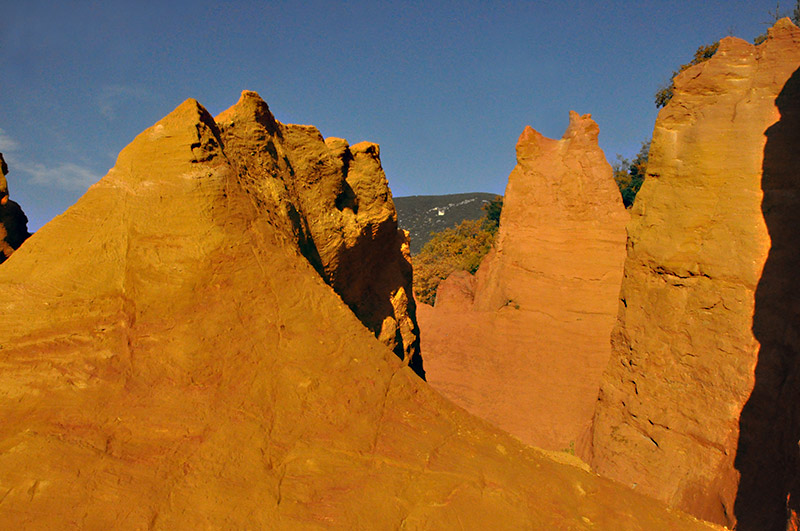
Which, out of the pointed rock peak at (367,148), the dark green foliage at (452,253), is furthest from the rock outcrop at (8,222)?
the dark green foliage at (452,253)

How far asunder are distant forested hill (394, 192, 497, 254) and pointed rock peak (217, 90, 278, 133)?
171 ft

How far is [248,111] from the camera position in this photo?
5.17 metres

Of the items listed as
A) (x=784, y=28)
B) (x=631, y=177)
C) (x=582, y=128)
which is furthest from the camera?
(x=631, y=177)

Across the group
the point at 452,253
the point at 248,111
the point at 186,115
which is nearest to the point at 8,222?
the point at 248,111

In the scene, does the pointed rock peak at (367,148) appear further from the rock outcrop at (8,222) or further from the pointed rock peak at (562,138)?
the pointed rock peak at (562,138)

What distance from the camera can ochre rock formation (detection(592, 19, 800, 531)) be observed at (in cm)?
548

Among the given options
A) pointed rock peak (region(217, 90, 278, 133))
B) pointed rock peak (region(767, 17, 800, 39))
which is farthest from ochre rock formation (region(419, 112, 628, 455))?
pointed rock peak (region(217, 90, 278, 133))

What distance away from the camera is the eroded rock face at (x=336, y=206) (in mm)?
4945

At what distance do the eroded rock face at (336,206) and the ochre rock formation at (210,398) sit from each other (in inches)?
34.0

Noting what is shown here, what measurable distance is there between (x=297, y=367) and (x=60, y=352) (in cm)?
127

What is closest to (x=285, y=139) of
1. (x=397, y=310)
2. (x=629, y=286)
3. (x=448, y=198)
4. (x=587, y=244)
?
(x=397, y=310)

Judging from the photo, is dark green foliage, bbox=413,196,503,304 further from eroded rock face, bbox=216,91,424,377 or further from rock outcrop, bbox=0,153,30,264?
rock outcrop, bbox=0,153,30,264

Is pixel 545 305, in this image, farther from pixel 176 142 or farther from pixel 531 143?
pixel 176 142

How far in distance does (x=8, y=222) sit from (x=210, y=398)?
14.8 ft
